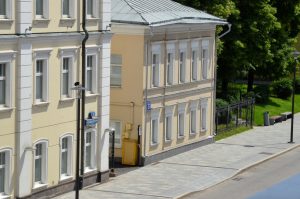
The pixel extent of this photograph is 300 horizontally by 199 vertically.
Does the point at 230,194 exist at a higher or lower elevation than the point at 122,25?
lower

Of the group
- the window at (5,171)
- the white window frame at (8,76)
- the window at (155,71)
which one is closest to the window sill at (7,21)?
the white window frame at (8,76)

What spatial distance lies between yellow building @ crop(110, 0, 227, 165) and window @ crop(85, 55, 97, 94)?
5.24m

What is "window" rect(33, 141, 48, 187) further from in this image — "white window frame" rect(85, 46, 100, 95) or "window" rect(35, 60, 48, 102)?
"white window frame" rect(85, 46, 100, 95)

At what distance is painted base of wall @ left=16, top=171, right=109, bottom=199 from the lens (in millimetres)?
32422

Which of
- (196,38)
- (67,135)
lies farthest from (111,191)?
(196,38)

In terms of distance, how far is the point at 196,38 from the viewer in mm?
47344

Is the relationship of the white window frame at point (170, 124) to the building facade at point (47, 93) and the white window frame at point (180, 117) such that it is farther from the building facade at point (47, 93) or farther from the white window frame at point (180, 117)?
the building facade at point (47, 93)

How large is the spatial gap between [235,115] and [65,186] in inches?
973

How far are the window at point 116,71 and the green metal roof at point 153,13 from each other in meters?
2.00

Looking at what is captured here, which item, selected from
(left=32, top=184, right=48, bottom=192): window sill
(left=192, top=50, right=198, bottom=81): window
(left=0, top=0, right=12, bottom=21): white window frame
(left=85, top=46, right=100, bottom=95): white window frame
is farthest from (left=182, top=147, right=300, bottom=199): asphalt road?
(left=0, top=0, right=12, bottom=21): white window frame

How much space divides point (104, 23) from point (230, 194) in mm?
8613

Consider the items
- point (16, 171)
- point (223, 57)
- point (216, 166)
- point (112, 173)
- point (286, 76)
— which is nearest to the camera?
point (16, 171)

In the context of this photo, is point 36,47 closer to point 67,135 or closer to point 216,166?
point 67,135

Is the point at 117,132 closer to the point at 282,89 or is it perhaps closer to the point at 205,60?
the point at 205,60
